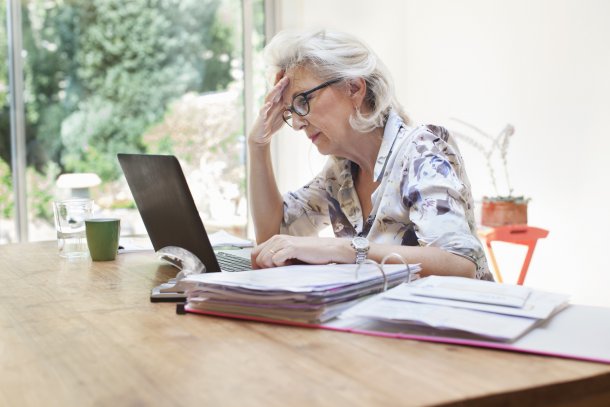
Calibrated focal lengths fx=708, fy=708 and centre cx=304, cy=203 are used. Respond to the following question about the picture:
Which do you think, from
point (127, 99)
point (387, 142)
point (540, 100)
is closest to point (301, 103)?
point (387, 142)

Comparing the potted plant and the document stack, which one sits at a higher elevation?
the document stack

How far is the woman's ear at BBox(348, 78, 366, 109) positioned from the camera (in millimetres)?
1788

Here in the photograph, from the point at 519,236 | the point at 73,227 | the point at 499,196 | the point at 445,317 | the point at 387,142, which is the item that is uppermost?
the point at 387,142

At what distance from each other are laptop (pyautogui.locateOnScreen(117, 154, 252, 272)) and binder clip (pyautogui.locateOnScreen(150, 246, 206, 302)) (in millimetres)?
33

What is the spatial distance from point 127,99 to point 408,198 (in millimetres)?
3061

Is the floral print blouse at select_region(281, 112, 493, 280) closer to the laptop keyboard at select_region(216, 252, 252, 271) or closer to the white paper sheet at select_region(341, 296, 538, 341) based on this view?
the laptop keyboard at select_region(216, 252, 252, 271)

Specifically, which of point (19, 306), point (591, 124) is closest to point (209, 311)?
point (19, 306)

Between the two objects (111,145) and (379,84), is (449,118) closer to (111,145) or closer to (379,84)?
(379,84)

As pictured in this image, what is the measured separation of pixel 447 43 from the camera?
3551 mm

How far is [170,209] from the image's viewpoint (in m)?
1.49

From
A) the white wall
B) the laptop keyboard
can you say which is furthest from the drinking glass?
the white wall

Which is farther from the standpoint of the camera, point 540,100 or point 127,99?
point 127,99

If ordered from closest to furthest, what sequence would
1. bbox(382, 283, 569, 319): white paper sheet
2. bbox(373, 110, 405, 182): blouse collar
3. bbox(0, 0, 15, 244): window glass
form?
bbox(382, 283, 569, 319): white paper sheet
bbox(373, 110, 405, 182): blouse collar
bbox(0, 0, 15, 244): window glass

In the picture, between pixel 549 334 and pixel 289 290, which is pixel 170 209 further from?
pixel 549 334
